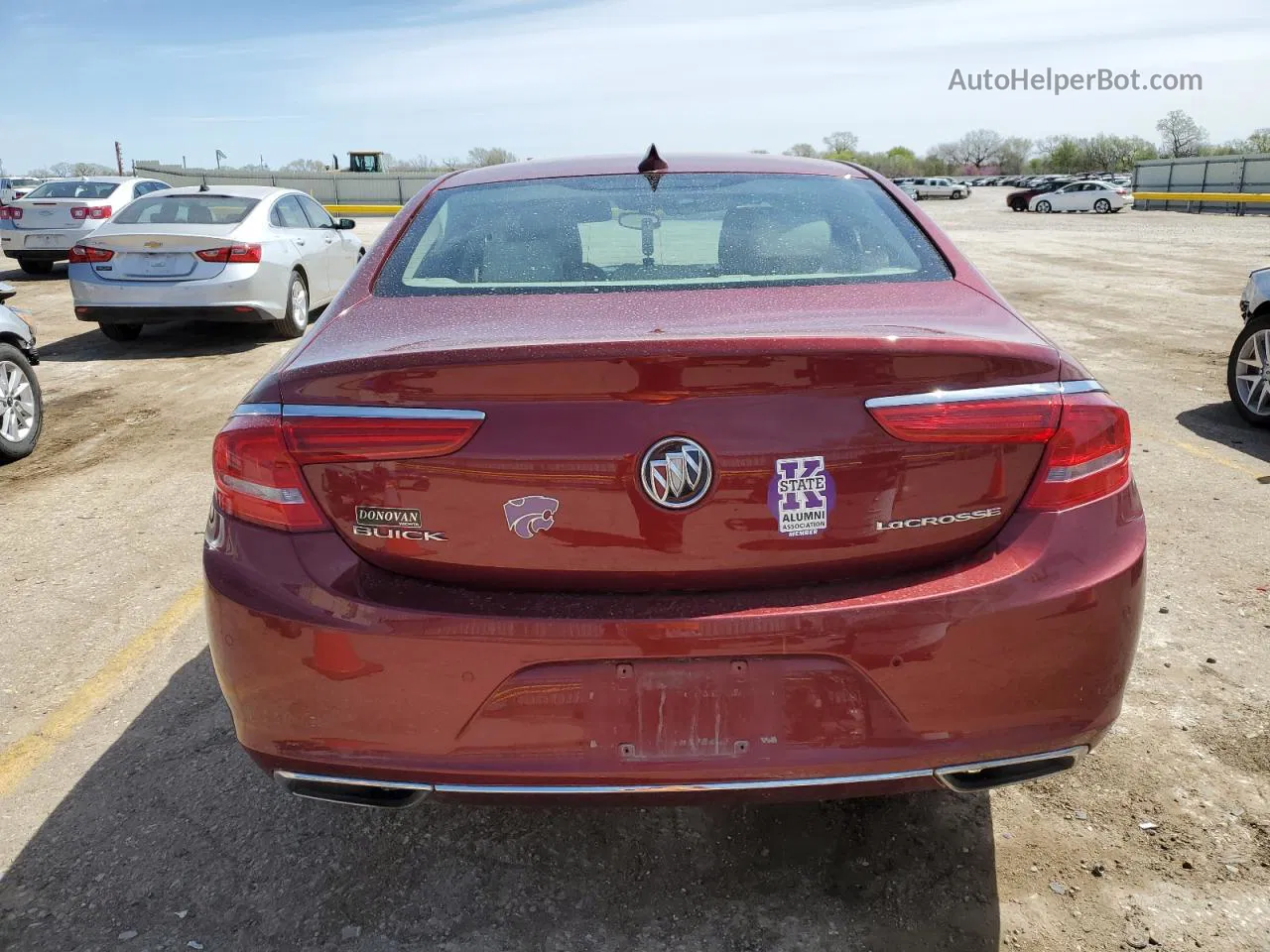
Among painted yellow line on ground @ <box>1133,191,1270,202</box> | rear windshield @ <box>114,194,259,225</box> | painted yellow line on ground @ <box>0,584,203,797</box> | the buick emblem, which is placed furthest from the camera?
painted yellow line on ground @ <box>1133,191,1270,202</box>

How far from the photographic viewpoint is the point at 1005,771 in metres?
2.11

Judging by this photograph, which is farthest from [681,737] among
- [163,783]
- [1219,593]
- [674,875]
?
[1219,593]

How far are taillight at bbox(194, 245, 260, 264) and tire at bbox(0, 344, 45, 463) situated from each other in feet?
11.3

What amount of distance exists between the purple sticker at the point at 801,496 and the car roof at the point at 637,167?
5.41 feet

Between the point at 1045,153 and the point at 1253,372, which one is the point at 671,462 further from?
the point at 1045,153

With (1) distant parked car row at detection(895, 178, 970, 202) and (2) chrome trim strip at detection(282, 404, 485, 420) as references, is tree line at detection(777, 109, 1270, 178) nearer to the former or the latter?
(1) distant parked car row at detection(895, 178, 970, 202)

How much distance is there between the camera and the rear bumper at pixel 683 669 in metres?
1.94

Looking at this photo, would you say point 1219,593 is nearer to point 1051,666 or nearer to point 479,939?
point 1051,666

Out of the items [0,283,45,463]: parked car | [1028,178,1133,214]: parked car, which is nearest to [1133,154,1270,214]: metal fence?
[1028,178,1133,214]: parked car

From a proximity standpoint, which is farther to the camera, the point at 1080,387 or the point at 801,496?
the point at 1080,387

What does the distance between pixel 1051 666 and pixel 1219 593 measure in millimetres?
2583

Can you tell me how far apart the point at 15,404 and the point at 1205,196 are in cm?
4668

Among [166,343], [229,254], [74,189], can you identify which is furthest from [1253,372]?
[74,189]

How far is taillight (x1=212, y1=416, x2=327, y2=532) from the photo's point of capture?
2.04m
